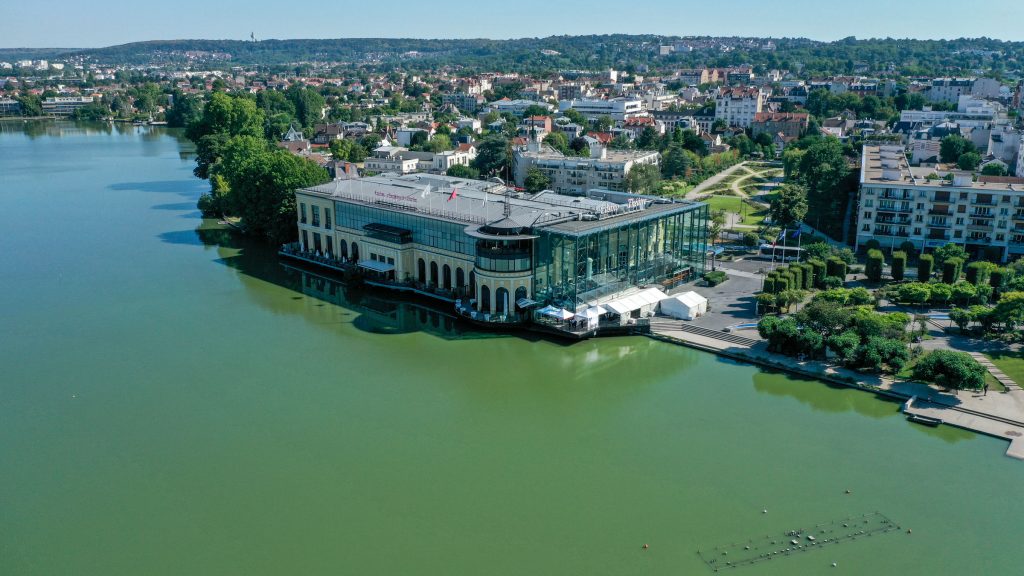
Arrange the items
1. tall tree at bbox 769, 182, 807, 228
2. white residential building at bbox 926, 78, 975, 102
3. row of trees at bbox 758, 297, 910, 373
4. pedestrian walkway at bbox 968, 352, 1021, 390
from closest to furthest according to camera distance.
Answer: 1. pedestrian walkway at bbox 968, 352, 1021, 390
2. row of trees at bbox 758, 297, 910, 373
3. tall tree at bbox 769, 182, 807, 228
4. white residential building at bbox 926, 78, 975, 102

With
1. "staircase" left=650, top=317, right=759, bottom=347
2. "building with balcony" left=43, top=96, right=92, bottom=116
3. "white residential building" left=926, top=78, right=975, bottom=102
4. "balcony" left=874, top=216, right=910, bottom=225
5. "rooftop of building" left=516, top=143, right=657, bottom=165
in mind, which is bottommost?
"staircase" left=650, top=317, right=759, bottom=347

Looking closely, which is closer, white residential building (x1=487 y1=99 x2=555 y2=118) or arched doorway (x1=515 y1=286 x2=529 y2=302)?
arched doorway (x1=515 y1=286 x2=529 y2=302)

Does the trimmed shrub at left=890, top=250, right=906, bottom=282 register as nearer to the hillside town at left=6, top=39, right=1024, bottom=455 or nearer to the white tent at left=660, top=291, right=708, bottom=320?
the hillside town at left=6, top=39, right=1024, bottom=455

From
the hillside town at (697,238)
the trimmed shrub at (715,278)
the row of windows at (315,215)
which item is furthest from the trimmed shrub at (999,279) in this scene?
the row of windows at (315,215)

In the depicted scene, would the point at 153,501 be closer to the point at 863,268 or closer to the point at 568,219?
the point at 568,219

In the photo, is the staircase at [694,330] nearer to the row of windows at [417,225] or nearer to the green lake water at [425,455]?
the green lake water at [425,455]

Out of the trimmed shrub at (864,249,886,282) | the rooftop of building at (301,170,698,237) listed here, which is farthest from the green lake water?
the trimmed shrub at (864,249,886,282)

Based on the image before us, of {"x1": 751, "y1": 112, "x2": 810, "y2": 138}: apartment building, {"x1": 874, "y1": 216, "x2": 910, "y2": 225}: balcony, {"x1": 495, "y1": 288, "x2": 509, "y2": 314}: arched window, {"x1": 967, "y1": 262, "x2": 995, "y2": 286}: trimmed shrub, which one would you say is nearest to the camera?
{"x1": 495, "y1": 288, "x2": 509, "y2": 314}: arched window

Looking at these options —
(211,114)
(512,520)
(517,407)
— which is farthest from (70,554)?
(211,114)
